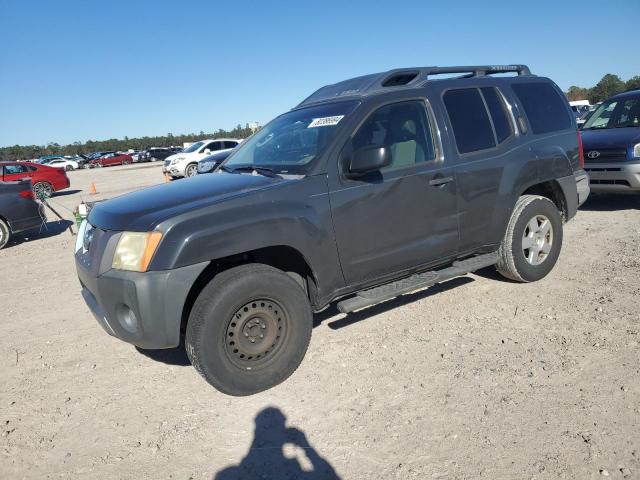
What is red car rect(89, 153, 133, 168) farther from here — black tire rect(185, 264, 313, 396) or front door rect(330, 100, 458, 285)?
black tire rect(185, 264, 313, 396)

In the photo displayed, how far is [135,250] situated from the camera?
2.93 m

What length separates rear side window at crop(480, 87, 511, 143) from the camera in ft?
14.7

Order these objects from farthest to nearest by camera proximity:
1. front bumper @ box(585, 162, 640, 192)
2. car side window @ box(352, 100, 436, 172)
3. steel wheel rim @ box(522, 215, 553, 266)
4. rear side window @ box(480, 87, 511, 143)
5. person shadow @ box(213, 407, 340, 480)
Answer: front bumper @ box(585, 162, 640, 192) < steel wheel rim @ box(522, 215, 553, 266) < rear side window @ box(480, 87, 511, 143) < car side window @ box(352, 100, 436, 172) < person shadow @ box(213, 407, 340, 480)

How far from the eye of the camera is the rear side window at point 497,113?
4469mm

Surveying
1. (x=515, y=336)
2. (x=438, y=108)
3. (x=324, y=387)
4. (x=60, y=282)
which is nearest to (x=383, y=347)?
(x=324, y=387)

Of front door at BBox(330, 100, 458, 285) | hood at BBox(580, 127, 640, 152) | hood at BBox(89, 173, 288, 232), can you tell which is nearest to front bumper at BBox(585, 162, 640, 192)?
hood at BBox(580, 127, 640, 152)

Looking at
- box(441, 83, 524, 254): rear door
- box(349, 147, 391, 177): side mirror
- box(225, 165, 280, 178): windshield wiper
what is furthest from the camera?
box(441, 83, 524, 254): rear door

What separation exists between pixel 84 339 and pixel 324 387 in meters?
2.45

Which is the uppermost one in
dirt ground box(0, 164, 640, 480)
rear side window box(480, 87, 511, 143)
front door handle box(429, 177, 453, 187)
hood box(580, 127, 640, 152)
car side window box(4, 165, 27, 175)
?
car side window box(4, 165, 27, 175)

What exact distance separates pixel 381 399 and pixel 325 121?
2158 millimetres

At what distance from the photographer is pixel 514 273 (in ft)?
15.4

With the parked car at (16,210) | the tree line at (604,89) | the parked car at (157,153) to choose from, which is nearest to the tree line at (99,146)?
the parked car at (157,153)

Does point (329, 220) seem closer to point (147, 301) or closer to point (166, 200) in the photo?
point (166, 200)

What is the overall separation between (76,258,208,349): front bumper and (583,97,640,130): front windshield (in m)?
8.29
